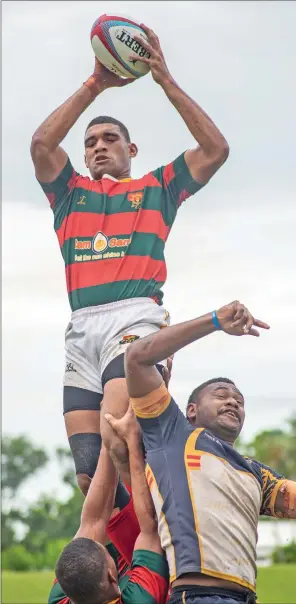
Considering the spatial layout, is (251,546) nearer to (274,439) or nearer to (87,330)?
(87,330)

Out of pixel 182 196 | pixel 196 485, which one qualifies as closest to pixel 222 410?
pixel 196 485

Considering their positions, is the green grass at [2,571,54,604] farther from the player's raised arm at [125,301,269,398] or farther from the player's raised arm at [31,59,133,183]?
the player's raised arm at [125,301,269,398]

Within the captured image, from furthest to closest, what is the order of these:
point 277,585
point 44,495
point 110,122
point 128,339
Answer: point 44,495
point 277,585
point 110,122
point 128,339

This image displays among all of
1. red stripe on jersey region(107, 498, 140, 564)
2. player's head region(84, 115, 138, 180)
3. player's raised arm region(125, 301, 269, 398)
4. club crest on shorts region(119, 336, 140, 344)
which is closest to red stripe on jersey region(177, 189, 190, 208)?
player's head region(84, 115, 138, 180)

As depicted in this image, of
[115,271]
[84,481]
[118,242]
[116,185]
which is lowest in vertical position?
[84,481]

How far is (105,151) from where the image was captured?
6719 millimetres

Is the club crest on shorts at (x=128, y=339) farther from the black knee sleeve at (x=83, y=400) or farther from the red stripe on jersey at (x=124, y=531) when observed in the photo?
the red stripe on jersey at (x=124, y=531)

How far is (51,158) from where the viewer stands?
6.61 meters

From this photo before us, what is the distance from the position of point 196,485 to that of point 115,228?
175 centimetres

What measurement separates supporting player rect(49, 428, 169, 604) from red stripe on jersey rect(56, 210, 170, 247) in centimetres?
125

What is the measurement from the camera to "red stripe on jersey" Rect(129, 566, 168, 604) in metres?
5.40

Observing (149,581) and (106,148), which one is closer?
(149,581)

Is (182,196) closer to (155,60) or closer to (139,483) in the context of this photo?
(155,60)

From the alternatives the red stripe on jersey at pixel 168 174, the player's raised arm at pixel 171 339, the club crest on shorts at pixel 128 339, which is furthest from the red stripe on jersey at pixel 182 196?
the player's raised arm at pixel 171 339
